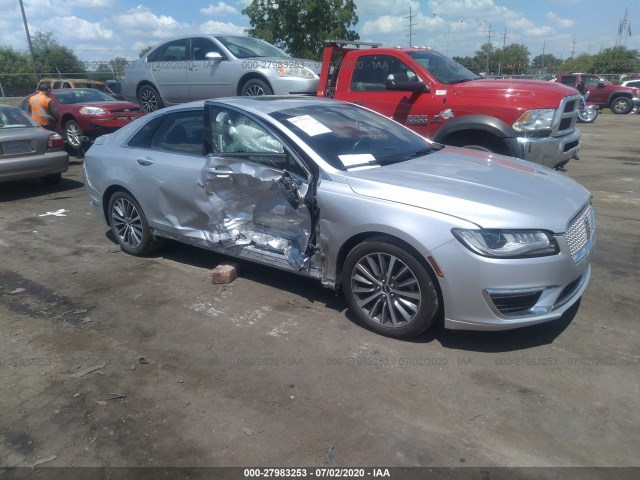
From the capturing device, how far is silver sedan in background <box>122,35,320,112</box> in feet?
28.9

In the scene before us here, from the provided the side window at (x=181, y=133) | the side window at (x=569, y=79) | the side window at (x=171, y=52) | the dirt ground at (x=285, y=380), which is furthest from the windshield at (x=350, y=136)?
the side window at (x=569, y=79)

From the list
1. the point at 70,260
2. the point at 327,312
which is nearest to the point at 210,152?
the point at 327,312

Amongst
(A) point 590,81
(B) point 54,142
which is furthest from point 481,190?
(A) point 590,81

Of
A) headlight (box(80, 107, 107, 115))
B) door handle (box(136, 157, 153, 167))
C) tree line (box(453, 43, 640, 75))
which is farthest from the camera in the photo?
tree line (box(453, 43, 640, 75))

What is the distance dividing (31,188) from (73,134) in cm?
231

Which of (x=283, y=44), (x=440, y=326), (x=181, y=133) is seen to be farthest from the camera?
(x=283, y=44)

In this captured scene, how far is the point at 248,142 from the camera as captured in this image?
4707 mm

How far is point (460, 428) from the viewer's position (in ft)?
9.64

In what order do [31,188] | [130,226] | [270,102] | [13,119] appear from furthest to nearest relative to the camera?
[31,188]
[13,119]
[130,226]
[270,102]

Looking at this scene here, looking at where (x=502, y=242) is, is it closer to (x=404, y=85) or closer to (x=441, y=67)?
(x=404, y=85)

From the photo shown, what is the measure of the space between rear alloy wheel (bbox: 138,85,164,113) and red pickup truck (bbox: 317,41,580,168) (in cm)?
375

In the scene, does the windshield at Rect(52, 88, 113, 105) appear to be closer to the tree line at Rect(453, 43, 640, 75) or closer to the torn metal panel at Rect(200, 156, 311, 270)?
the torn metal panel at Rect(200, 156, 311, 270)

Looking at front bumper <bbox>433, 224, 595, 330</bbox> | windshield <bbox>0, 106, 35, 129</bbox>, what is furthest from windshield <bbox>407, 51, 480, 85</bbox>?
windshield <bbox>0, 106, 35, 129</bbox>

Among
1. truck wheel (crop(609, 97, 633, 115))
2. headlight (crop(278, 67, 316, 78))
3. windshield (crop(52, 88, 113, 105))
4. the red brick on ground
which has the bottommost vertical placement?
truck wheel (crop(609, 97, 633, 115))
